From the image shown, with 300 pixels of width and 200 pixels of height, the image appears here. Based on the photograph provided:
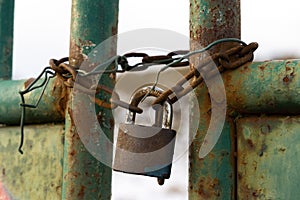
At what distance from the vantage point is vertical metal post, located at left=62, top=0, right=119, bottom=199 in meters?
1.08

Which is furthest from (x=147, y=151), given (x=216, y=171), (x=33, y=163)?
(x=33, y=163)

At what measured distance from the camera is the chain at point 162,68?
99 centimetres

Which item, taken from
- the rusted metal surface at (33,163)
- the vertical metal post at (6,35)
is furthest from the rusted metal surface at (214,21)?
the vertical metal post at (6,35)

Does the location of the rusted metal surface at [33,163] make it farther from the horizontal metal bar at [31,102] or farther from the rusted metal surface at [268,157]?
the rusted metal surface at [268,157]

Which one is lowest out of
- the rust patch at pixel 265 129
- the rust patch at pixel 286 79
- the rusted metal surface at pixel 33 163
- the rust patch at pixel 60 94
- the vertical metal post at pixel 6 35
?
the rusted metal surface at pixel 33 163

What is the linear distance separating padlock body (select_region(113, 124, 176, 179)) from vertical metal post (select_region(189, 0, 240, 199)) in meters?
0.05

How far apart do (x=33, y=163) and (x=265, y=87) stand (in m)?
0.51

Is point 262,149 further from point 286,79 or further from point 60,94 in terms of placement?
point 60,94

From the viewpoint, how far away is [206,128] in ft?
3.27

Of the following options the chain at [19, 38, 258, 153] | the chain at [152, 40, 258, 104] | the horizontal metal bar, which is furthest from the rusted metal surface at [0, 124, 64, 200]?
the chain at [152, 40, 258, 104]

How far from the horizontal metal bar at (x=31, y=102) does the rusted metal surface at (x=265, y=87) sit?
0.33m

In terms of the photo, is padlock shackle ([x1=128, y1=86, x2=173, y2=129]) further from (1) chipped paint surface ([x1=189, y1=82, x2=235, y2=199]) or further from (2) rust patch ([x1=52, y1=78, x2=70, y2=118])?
(2) rust patch ([x1=52, y1=78, x2=70, y2=118])

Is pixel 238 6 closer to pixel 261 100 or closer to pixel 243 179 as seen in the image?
pixel 261 100

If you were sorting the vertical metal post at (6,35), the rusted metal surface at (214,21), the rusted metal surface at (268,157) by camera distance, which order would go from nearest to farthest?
the rusted metal surface at (268,157) < the rusted metal surface at (214,21) < the vertical metal post at (6,35)
